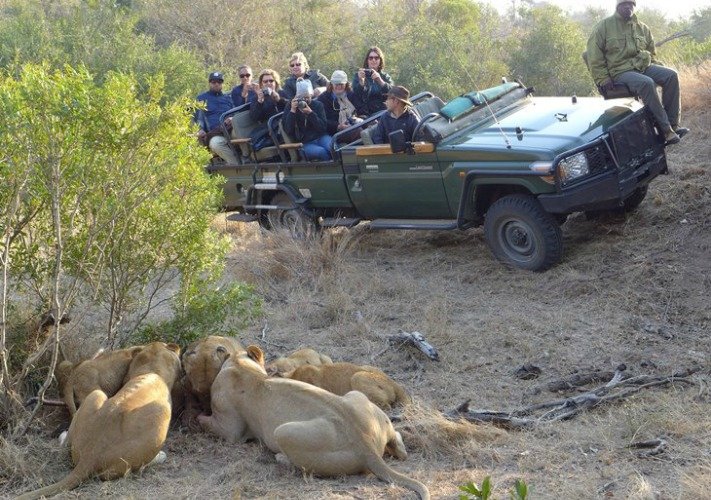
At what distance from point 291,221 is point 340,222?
77 centimetres

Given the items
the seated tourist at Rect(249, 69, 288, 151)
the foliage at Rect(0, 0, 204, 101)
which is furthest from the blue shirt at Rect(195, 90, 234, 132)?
the foliage at Rect(0, 0, 204, 101)

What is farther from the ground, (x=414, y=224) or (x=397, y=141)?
(x=397, y=141)

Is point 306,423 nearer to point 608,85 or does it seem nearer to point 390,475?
point 390,475

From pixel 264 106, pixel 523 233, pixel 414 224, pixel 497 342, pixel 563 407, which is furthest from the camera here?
pixel 264 106

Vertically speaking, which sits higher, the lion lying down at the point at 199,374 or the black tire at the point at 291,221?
the black tire at the point at 291,221

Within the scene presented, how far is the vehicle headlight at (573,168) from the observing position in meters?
8.32

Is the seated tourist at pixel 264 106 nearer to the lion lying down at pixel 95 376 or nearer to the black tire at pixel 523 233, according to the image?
the black tire at pixel 523 233

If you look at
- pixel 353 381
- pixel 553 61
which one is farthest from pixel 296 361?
pixel 553 61

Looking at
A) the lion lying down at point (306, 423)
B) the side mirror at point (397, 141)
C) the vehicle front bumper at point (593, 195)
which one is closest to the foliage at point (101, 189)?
the lion lying down at point (306, 423)

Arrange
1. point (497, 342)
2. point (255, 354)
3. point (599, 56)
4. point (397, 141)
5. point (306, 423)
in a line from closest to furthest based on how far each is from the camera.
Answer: point (306, 423)
point (255, 354)
point (497, 342)
point (397, 141)
point (599, 56)

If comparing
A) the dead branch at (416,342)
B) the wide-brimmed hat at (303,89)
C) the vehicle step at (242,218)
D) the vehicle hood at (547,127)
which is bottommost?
the dead branch at (416,342)

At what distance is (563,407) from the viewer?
598 cm

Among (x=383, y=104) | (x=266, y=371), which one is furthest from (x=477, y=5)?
(x=266, y=371)

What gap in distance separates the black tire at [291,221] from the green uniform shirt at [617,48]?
3321 mm
